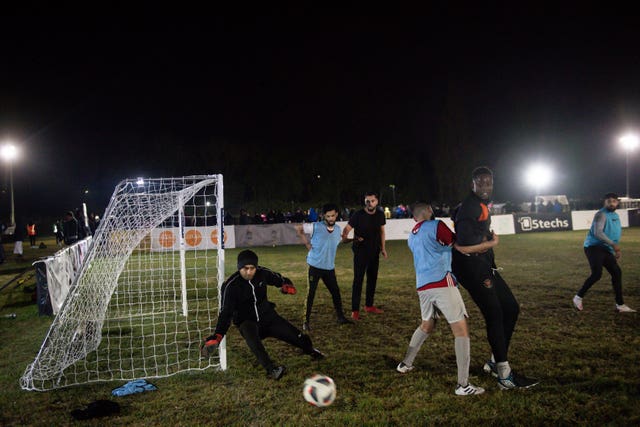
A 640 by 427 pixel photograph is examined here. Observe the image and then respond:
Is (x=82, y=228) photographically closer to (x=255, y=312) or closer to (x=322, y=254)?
(x=322, y=254)

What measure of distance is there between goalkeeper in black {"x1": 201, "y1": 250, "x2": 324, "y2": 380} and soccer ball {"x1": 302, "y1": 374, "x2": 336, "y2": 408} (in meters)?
0.79

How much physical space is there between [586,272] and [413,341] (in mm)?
9148

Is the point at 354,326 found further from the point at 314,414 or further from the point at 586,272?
the point at 586,272

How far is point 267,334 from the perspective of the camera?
5652mm

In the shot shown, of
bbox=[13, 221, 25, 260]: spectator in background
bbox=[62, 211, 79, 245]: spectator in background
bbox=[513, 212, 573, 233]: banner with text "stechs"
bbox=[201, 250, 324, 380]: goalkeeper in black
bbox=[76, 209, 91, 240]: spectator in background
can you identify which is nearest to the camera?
bbox=[201, 250, 324, 380]: goalkeeper in black

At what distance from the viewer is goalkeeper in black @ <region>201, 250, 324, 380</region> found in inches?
208

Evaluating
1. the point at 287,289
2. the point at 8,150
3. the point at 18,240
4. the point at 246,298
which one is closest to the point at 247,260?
the point at 246,298

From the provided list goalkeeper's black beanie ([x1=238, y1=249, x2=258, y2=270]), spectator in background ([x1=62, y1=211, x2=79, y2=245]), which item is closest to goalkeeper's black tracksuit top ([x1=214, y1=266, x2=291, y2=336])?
goalkeeper's black beanie ([x1=238, y1=249, x2=258, y2=270])

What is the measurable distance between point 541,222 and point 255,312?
26601mm

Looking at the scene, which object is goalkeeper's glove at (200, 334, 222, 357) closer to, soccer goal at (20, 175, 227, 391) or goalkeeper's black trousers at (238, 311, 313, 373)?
goalkeeper's black trousers at (238, 311, 313, 373)

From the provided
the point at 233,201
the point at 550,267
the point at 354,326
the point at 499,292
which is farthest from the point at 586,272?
the point at 233,201

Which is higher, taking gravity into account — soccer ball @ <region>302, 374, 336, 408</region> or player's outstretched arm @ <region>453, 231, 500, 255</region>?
player's outstretched arm @ <region>453, 231, 500, 255</region>

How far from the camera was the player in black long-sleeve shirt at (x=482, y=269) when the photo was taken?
461 cm

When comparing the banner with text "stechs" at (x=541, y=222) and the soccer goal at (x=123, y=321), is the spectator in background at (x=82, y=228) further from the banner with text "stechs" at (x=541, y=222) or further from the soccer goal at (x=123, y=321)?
the banner with text "stechs" at (x=541, y=222)
